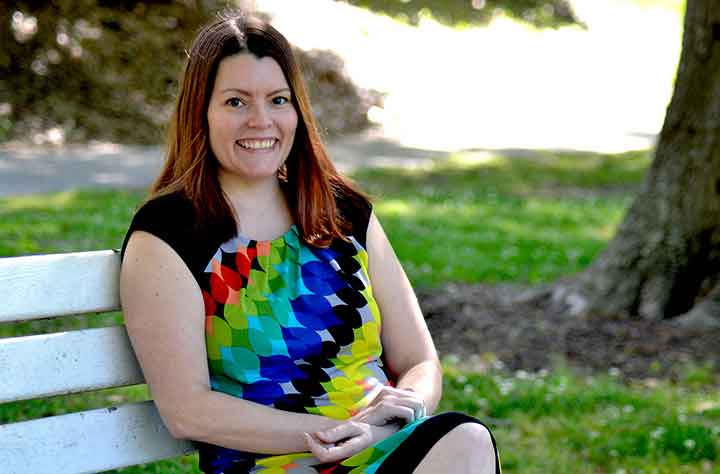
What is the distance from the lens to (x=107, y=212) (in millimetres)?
8109

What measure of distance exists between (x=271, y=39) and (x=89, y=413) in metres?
0.95

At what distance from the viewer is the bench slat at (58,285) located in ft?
8.74

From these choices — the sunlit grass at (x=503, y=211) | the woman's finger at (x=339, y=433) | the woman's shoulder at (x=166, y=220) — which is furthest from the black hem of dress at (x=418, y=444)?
the sunlit grass at (x=503, y=211)

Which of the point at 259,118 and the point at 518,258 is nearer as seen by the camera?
the point at 259,118

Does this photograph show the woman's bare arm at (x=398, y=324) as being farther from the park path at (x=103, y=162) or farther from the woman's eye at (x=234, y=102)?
the park path at (x=103, y=162)

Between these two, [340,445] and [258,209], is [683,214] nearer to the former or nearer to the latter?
[258,209]

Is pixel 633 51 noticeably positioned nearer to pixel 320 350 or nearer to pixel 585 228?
pixel 585 228

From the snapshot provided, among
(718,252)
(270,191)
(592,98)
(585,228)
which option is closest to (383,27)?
(592,98)

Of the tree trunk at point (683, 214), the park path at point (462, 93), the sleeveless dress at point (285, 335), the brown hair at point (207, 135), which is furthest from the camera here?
the park path at point (462, 93)

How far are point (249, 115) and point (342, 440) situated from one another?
772mm

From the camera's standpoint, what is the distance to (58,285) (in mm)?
2744

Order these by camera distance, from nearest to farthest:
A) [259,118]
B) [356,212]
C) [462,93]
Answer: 1. [259,118]
2. [356,212]
3. [462,93]

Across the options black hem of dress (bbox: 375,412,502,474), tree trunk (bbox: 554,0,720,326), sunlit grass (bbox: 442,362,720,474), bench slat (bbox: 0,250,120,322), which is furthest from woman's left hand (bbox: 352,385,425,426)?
tree trunk (bbox: 554,0,720,326)

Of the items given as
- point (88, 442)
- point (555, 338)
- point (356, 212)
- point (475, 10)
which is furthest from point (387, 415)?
point (475, 10)
